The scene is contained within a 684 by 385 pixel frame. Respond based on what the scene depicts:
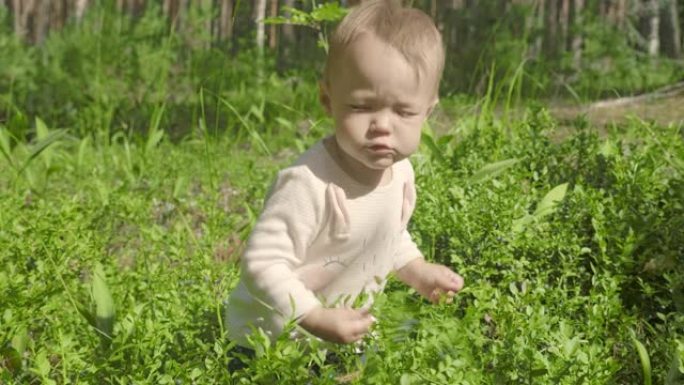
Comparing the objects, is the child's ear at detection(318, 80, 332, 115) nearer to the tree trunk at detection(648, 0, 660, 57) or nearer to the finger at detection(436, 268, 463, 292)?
the finger at detection(436, 268, 463, 292)

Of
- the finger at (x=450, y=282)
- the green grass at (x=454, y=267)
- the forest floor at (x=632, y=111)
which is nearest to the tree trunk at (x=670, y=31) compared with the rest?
the forest floor at (x=632, y=111)

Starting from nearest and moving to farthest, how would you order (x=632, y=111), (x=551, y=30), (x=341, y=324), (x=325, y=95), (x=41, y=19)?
1. (x=341, y=324)
2. (x=325, y=95)
3. (x=632, y=111)
4. (x=551, y=30)
5. (x=41, y=19)

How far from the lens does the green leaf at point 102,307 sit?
8.52ft

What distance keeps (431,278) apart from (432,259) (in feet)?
2.16

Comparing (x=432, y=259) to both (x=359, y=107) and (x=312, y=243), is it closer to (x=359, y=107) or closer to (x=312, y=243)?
(x=312, y=243)

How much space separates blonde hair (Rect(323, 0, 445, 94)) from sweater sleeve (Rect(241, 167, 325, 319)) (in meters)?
0.31

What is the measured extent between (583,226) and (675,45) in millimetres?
10331

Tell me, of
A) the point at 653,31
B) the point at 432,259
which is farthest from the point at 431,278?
the point at 653,31

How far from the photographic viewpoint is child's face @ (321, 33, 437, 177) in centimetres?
225

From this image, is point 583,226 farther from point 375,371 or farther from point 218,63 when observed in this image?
point 218,63

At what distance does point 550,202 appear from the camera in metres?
3.37

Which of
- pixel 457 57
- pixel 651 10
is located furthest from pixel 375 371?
pixel 651 10

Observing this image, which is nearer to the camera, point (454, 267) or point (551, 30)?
point (454, 267)

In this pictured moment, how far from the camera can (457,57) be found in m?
10.9
